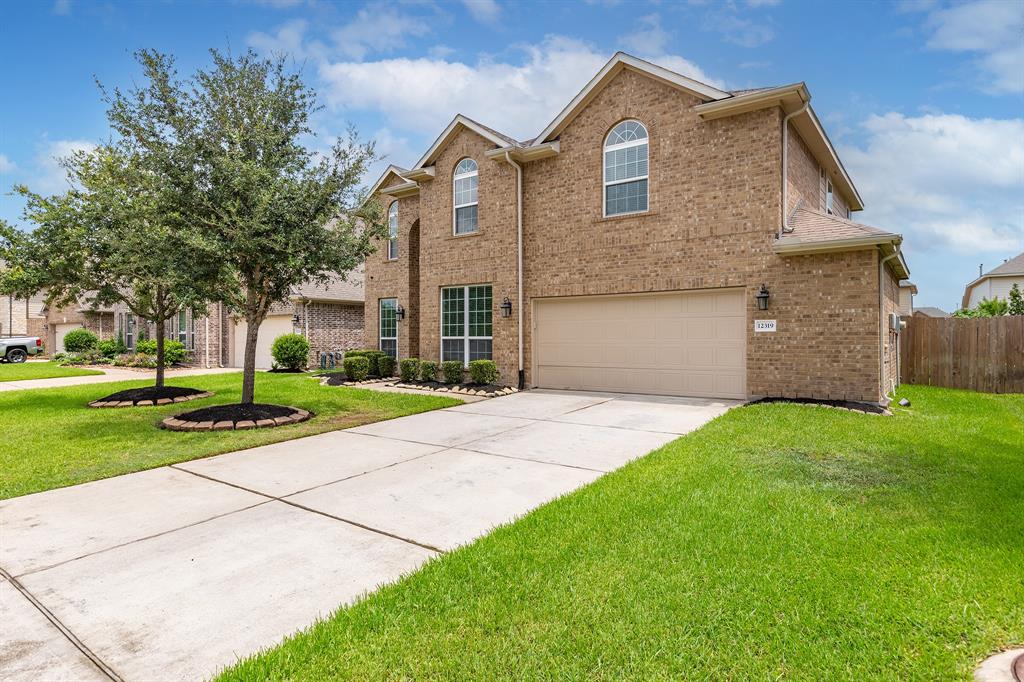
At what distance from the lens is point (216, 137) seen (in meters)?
8.74

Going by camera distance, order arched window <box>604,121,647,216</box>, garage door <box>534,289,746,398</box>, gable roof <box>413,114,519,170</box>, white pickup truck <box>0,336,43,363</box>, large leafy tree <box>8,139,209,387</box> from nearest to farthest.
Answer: large leafy tree <box>8,139,209,387</box>
garage door <box>534,289,746,398</box>
arched window <box>604,121,647,216</box>
gable roof <box>413,114,519,170</box>
white pickup truck <box>0,336,43,363</box>

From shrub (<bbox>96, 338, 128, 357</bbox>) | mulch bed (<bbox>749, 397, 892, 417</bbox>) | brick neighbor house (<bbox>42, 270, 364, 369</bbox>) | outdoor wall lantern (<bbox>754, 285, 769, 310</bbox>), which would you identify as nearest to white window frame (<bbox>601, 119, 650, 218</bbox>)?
outdoor wall lantern (<bbox>754, 285, 769, 310</bbox>)

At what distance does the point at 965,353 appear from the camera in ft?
43.6

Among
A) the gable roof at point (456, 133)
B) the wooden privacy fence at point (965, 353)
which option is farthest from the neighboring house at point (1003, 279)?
the gable roof at point (456, 133)

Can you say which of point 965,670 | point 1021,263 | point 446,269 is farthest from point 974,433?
point 1021,263

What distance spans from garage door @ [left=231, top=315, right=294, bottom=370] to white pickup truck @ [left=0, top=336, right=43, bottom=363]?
1340cm

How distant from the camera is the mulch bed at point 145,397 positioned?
452 inches

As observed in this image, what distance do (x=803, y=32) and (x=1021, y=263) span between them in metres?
34.0

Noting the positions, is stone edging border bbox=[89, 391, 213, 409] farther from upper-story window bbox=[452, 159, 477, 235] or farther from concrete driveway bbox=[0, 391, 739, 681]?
upper-story window bbox=[452, 159, 477, 235]

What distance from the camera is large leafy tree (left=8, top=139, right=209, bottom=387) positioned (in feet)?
27.5

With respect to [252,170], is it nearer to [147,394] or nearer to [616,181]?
[147,394]

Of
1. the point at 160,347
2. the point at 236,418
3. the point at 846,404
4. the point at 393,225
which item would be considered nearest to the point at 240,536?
the point at 236,418

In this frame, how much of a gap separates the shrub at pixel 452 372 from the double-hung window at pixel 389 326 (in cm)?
386

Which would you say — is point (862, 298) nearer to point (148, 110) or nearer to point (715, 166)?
point (715, 166)
